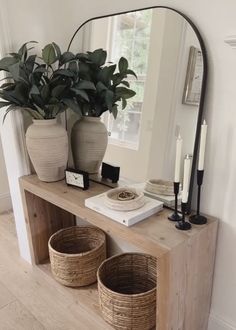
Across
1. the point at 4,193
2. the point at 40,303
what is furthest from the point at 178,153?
the point at 4,193

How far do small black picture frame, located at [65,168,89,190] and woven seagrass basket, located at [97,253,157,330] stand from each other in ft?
1.64

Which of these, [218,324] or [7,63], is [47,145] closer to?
[7,63]

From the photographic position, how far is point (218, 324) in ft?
4.82

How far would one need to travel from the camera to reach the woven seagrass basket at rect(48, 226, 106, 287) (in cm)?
177

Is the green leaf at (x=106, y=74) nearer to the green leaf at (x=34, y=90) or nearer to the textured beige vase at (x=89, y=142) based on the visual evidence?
the textured beige vase at (x=89, y=142)

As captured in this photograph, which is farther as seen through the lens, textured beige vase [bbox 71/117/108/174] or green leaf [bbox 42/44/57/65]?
textured beige vase [bbox 71/117/108/174]

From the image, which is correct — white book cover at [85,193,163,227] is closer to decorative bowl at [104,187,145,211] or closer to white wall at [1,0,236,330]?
decorative bowl at [104,187,145,211]

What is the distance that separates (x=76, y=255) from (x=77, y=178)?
1.61ft

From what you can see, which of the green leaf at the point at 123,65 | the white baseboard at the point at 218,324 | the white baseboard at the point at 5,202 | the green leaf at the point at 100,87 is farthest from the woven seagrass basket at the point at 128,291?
the white baseboard at the point at 5,202

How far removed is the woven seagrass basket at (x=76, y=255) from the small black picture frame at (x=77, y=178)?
44 cm

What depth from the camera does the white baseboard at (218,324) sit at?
4.70 feet

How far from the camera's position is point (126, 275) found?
1796mm

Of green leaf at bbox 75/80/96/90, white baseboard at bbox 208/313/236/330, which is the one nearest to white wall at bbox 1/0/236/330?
white baseboard at bbox 208/313/236/330

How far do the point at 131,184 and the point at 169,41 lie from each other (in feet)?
2.59
